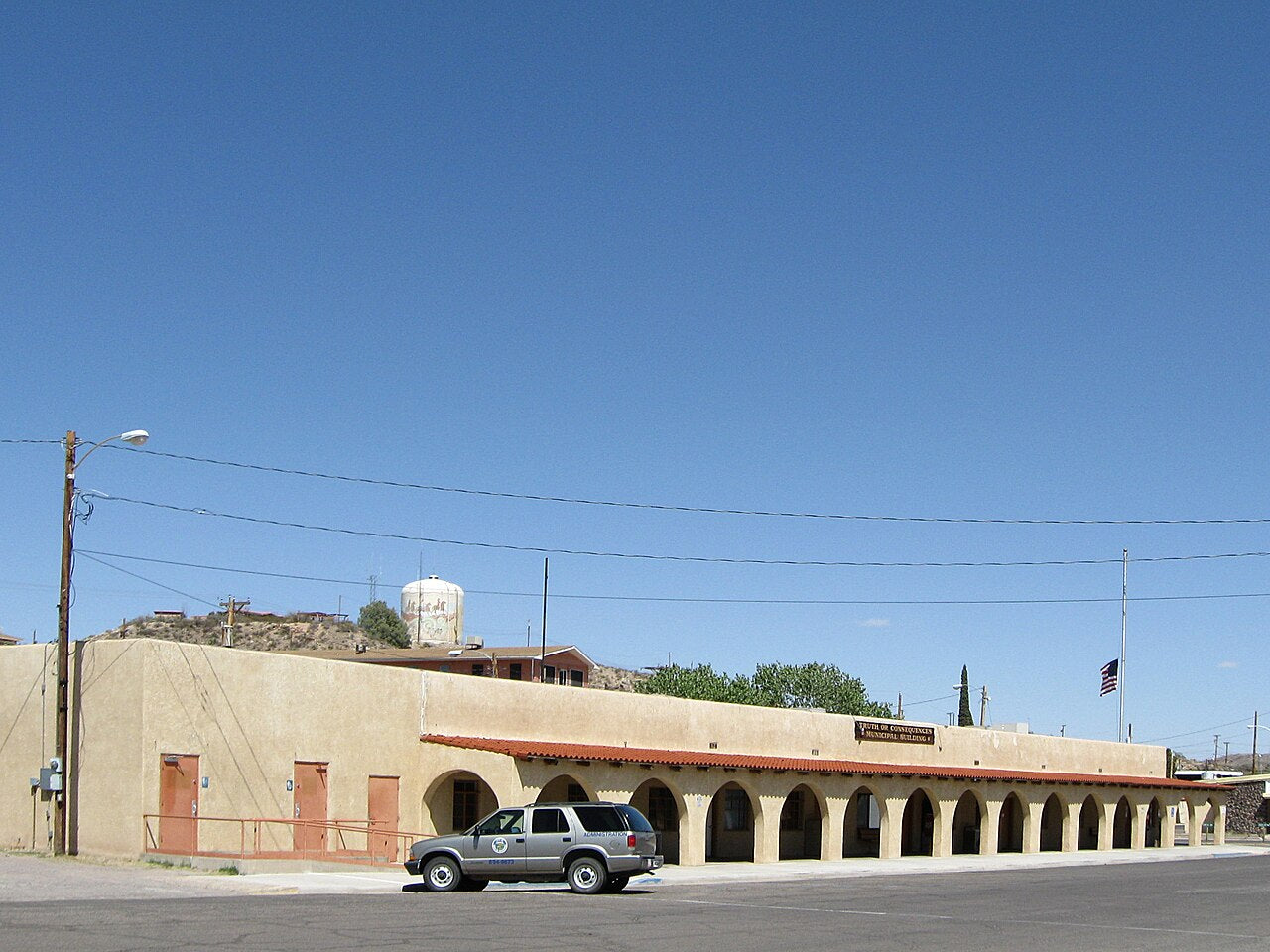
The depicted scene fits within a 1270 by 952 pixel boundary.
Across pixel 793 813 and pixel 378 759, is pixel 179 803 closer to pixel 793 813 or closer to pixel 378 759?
pixel 378 759

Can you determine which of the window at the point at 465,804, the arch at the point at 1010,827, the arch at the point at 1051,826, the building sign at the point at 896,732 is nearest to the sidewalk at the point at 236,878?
the window at the point at 465,804

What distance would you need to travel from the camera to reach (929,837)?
55031 millimetres

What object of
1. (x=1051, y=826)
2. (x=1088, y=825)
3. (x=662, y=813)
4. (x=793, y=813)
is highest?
(x=662, y=813)

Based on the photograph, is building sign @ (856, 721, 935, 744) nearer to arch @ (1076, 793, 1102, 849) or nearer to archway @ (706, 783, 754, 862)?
archway @ (706, 783, 754, 862)

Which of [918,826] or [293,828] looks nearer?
[293,828]

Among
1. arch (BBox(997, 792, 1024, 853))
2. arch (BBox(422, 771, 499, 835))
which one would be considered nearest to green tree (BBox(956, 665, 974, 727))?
arch (BBox(997, 792, 1024, 853))

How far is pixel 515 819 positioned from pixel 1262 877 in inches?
912

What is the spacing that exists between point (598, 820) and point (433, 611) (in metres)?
65.4

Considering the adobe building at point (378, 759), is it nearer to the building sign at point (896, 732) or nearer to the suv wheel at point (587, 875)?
the building sign at point (896, 732)

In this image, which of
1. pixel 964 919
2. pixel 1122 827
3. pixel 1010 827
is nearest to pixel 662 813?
pixel 964 919

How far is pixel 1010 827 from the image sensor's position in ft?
197

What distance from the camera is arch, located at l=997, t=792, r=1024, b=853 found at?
58.6 meters

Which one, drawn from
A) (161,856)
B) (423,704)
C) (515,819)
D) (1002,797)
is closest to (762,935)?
(515,819)

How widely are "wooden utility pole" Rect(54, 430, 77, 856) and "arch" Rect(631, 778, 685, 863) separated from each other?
17.3m
